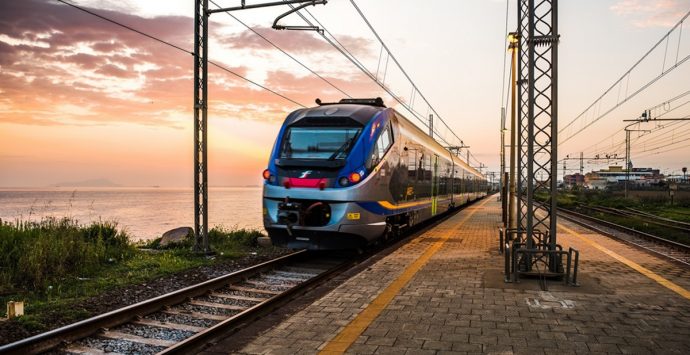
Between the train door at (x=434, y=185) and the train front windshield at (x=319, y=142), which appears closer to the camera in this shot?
the train front windshield at (x=319, y=142)

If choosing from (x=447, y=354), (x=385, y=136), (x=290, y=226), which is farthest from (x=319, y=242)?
(x=447, y=354)

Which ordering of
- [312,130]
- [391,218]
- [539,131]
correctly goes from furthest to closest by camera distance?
[391,218] < [312,130] < [539,131]

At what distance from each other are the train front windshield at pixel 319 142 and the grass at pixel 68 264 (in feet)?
9.09

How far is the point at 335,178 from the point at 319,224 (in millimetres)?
953

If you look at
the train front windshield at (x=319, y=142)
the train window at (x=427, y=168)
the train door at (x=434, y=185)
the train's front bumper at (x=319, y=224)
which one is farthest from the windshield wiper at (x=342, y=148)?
the train door at (x=434, y=185)

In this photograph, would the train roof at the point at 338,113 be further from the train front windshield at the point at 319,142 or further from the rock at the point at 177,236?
the rock at the point at 177,236

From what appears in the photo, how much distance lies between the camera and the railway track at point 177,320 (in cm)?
544

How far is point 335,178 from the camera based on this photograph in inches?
401

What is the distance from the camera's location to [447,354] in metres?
4.72

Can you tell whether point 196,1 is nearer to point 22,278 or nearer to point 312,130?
point 312,130

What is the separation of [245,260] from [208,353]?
6.21m

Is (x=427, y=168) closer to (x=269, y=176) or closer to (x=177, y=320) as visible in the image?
(x=269, y=176)

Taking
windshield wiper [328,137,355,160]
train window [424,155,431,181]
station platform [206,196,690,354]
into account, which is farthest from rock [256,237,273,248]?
train window [424,155,431,181]

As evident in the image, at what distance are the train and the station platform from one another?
1.19 metres
